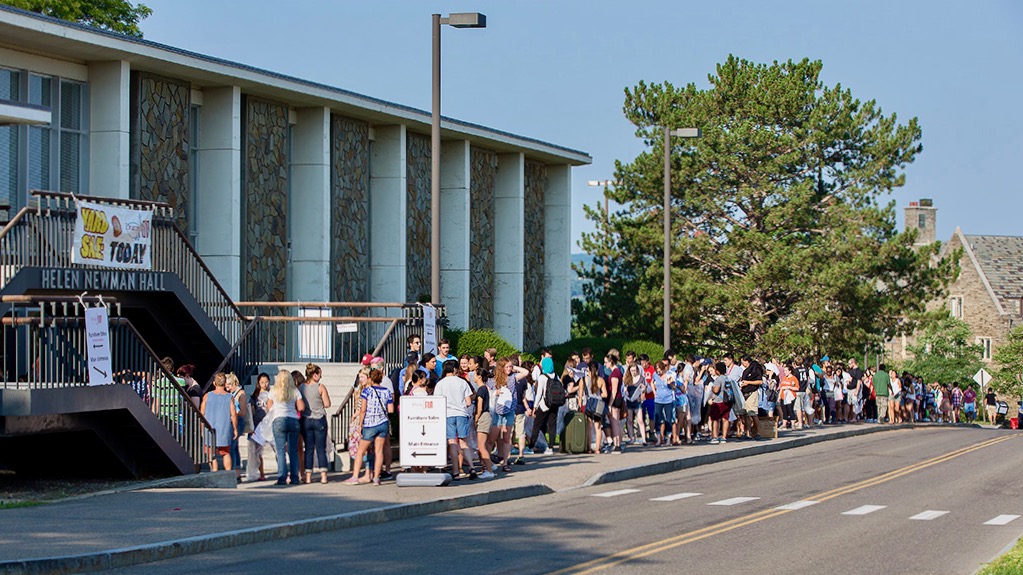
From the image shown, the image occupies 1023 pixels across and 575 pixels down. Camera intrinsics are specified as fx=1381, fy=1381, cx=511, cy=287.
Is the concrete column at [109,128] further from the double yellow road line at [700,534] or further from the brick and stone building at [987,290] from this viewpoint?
the brick and stone building at [987,290]

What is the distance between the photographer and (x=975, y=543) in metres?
15.0

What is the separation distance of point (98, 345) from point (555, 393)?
917cm

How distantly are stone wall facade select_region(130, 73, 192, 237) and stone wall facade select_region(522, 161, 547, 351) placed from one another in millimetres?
17608

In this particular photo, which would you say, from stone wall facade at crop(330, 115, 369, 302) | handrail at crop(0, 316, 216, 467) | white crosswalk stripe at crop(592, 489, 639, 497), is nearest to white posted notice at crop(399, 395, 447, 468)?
white crosswalk stripe at crop(592, 489, 639, 497)

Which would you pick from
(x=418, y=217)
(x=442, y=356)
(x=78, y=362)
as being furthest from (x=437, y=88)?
(x=418, y=217)

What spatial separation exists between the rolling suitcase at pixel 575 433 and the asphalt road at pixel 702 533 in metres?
2.70

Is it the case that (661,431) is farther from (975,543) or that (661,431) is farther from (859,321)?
(859,321)

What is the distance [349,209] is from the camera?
36750 millimetres

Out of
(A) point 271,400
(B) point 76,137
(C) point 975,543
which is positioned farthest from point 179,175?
(C) point 975,543

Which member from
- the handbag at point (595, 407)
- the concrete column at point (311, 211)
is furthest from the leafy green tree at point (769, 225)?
the handbag at point (595, 407)

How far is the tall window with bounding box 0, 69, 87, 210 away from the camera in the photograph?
26.3m

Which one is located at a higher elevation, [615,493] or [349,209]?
[349,209]

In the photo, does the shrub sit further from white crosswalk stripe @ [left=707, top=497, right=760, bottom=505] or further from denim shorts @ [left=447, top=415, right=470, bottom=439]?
white crosswalk stripe @ [left=707, top=497, right=760, bottom=505]

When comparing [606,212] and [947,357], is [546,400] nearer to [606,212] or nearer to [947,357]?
[606,212]
